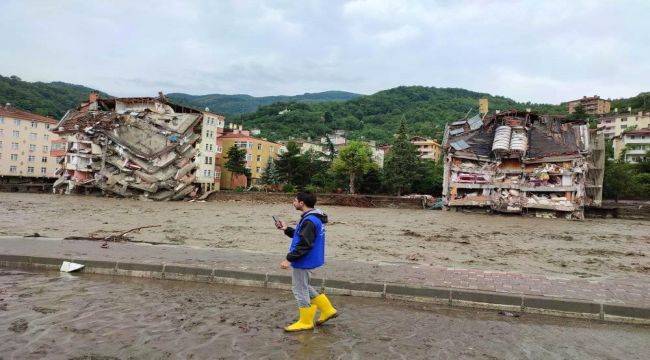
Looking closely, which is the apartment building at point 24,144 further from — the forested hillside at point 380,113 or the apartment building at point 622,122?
the apartment building at point 622,122

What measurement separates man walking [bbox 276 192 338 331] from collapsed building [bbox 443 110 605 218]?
128ft

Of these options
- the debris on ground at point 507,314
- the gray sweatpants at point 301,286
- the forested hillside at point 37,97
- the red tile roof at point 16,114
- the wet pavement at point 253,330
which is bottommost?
the wet pavement at point 253,330

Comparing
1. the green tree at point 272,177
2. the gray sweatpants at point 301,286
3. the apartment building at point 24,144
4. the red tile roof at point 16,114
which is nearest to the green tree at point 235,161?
the green tree at point 272,177

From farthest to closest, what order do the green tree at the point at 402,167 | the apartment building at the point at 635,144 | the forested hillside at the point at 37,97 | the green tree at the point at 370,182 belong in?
the forested hillside at the point at 37,97, the apartment building at the point at 635,144, the green tree at the point at 370,182, the green tree at the point at 402,167

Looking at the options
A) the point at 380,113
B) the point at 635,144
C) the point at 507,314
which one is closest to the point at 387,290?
the point at 507,314

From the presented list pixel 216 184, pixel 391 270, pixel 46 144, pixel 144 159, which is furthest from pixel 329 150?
pixel 391 270

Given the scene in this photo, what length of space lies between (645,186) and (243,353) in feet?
221

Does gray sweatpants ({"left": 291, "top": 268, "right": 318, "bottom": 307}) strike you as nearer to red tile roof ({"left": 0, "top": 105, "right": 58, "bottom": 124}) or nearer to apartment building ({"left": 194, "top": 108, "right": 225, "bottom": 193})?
apartment building ({"left": 194, "top": 108, "right": 225, "bottom": 193})

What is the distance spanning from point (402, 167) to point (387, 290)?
186 ft

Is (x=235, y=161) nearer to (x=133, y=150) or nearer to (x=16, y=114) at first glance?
(x=133, y=150)

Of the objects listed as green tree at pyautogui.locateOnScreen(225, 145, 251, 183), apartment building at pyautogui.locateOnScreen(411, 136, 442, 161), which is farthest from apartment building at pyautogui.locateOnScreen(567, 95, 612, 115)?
green tree at pyautogui.locateOnScreen(225, 145, 251, 183)

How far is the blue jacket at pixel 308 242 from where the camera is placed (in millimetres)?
6083

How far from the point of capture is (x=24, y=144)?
80938mm

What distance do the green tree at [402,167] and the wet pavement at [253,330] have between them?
187 ft
